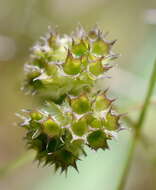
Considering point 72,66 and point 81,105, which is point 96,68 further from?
point 81,105

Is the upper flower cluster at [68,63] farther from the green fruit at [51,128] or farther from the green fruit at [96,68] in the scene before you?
the green fruit at [51,128]

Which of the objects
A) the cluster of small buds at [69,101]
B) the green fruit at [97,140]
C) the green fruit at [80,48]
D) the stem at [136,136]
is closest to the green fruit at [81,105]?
the cluster of small buds at [69,101]

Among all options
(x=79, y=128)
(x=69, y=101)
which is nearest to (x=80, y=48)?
→ (x=69, y=101)

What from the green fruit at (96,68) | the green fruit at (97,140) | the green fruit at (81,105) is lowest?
the green fruit at (97,140)

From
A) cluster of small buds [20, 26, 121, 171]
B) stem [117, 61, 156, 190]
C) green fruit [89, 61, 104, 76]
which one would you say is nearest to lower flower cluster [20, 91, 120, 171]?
cluster of small buds [20, 26, 121, 171]

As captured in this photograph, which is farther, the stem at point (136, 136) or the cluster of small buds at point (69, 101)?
the stem at point (136, 136)

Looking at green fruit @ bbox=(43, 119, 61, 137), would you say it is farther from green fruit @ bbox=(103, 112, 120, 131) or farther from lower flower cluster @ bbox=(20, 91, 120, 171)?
green fruit @ bbox=(103, 112, 120, 131)

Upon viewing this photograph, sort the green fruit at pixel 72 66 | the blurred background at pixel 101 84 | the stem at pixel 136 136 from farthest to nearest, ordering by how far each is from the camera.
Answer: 1. the blurred background at pixel 101 84
2. the stem at pixel 136 136
3. the green fruit at pixel 72 66
